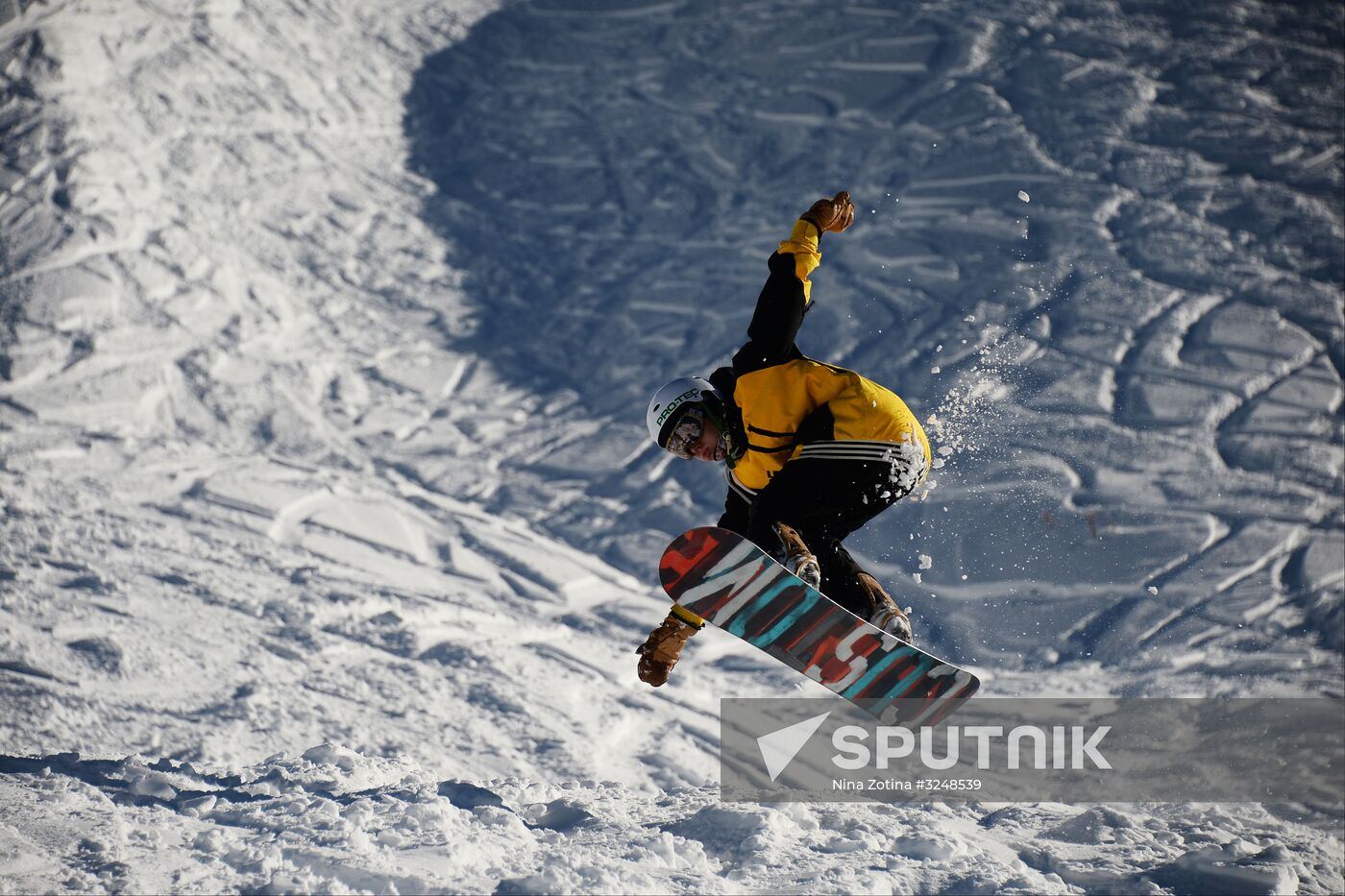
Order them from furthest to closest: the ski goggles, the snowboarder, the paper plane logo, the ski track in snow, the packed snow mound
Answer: the paper plane logo < the ski track in snow < the packed snow mound < the ski goggles < the snowboarder

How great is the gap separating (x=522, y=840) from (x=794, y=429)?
3180 millimetres

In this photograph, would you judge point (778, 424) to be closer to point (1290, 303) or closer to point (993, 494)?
point (993, 494)

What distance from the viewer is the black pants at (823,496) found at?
4.69 m

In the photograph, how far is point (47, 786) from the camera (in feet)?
22.0

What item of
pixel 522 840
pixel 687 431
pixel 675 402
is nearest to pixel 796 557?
pixel 687 431

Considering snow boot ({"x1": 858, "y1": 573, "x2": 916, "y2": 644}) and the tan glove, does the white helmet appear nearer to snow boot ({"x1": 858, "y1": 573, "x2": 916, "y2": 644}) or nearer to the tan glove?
the tan glove

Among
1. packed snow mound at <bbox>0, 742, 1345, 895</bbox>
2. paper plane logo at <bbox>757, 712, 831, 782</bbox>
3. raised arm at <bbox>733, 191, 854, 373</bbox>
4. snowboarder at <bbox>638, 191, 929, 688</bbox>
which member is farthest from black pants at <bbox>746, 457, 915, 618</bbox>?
paper plane logo at <bbox>757, 712, 831, 782</bbox>

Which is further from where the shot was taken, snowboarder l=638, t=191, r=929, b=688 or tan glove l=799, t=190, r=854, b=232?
tan glove l=799, t=190, r=854, b=232

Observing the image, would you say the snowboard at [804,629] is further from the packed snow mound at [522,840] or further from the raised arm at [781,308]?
the packed snow mound at [522,840]

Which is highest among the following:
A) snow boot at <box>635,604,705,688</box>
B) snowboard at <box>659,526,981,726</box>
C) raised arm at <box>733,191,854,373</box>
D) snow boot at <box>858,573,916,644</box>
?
raised arm at <box>733,191,854,373</box>

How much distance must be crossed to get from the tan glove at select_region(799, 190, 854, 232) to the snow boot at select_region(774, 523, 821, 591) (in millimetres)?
1313

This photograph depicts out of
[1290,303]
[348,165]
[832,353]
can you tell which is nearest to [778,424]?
[832,353]

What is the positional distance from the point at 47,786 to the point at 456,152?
14.4m

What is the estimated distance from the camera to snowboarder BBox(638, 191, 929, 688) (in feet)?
15.3
